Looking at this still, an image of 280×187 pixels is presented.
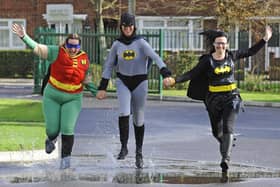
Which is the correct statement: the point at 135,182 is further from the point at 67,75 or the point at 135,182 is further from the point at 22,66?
the point at 22,66

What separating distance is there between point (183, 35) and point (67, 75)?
20.2 m

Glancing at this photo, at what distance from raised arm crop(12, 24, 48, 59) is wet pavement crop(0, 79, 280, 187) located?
1517 mm

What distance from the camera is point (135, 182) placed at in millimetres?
8945

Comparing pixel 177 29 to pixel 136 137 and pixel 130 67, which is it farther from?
pixel 130 67

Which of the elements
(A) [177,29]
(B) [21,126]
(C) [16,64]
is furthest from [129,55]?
(A) [177,29]

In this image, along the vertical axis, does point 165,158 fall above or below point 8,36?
below

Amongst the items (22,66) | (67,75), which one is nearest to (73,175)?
(67,75)

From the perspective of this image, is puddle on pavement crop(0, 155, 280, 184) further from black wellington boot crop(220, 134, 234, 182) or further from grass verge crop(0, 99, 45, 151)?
grass verge crop(0, 99, 45, 151)

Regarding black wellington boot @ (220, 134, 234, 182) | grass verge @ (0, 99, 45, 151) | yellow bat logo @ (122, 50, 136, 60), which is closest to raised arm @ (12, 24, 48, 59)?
yellow bat logo @ (122, 50, 136, 60)

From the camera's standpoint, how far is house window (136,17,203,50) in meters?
29.4

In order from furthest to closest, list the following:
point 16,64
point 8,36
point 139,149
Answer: point 8,36 → point 16,64 → point 139,149

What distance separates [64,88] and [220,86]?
2023 millimetres

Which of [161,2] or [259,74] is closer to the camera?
[259,74]

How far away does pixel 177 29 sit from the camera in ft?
125
